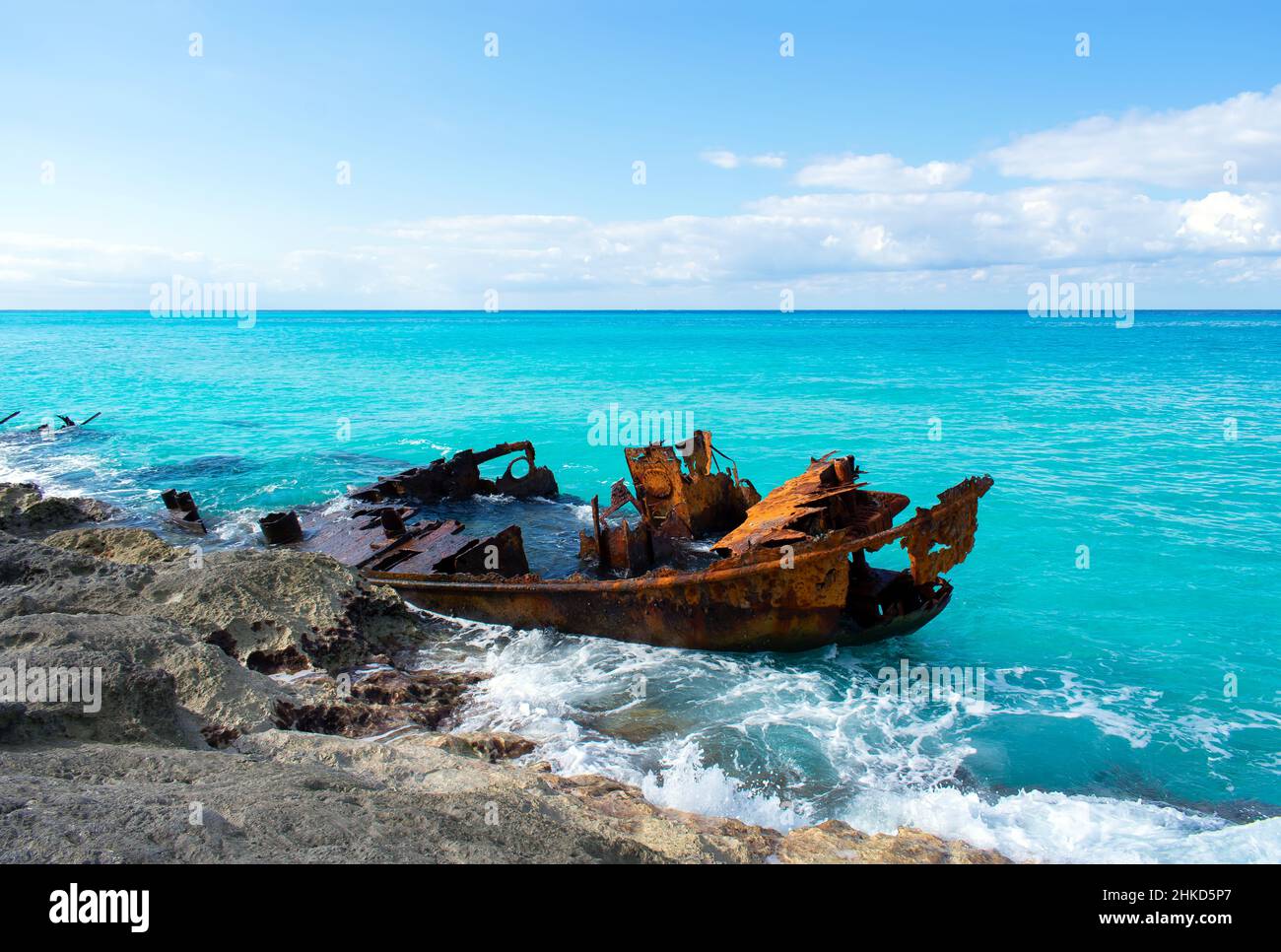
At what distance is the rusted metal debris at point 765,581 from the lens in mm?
9641

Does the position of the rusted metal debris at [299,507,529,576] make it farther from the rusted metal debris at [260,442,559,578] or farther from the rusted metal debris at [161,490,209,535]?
the rusted metal debris at [161,490,209,535]

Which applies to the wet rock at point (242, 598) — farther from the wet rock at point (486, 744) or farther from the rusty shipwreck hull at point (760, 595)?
the wet rock at point (486, 744)

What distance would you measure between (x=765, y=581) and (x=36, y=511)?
14982mm

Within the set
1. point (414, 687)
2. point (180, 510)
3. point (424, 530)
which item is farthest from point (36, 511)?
point (414, 687)

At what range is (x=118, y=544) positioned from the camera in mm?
12828

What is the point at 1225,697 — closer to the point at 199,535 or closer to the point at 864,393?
the point at 199,535

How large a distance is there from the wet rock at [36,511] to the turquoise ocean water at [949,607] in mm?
2506

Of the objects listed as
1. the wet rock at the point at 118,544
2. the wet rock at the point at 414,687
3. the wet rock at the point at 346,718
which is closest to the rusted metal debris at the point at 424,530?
the wet rock at the point at 118,544

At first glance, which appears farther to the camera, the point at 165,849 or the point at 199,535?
the point at 199,535

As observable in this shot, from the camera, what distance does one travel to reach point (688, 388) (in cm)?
4856

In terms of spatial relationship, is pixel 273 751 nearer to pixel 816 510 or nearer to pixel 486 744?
pixel 486 744

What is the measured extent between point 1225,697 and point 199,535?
17.7m

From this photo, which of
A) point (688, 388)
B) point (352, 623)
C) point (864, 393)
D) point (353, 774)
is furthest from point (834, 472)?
point (688, 388)

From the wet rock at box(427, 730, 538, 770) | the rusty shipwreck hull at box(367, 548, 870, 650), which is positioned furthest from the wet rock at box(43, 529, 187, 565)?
the wet rock at box(427, 730, 538, 770)
